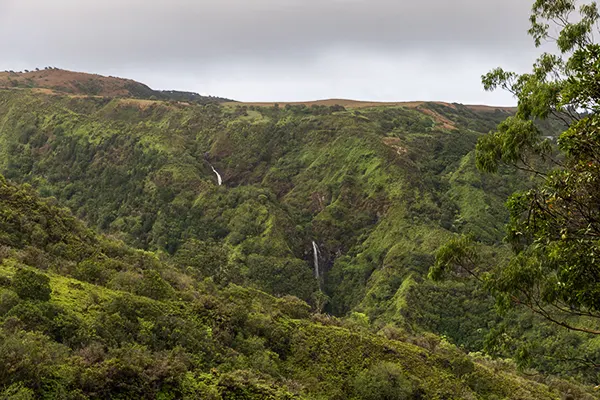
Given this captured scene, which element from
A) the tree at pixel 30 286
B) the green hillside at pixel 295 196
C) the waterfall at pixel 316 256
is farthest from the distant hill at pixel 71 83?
the tree at pixel 30 286

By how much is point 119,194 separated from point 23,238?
7237 centimetres

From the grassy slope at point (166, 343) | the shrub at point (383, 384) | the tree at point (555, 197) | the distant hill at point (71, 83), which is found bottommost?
the shrub at point (383, 384)

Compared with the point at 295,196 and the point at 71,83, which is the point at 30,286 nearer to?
the point at 295,196

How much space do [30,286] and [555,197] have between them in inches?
588

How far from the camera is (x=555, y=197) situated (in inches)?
381

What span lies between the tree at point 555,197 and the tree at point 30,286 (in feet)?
40.1

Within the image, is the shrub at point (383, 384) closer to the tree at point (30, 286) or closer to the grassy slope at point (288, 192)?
the tree at point (30, 286)

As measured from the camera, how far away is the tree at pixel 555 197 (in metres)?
9.11

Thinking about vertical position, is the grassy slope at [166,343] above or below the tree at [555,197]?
below

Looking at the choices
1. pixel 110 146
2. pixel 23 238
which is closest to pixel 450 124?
pixel 110 146

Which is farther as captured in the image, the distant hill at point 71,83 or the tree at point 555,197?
the distant hill at point 71,83

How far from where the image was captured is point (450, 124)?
128m

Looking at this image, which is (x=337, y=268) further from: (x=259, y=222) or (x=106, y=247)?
(x=106, y=247)

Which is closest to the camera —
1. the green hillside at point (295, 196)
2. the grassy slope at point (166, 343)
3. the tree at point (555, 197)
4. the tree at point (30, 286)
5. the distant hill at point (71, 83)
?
the tree at point (555, 197)
